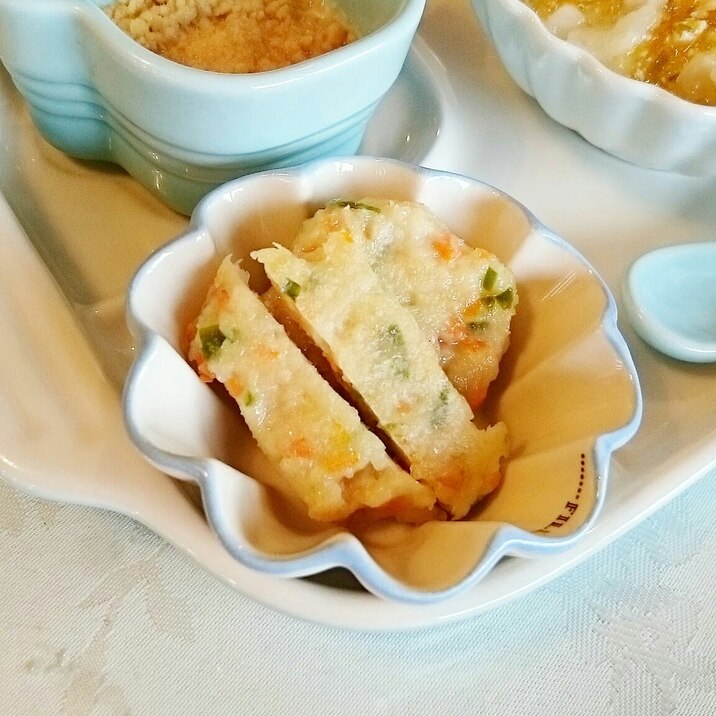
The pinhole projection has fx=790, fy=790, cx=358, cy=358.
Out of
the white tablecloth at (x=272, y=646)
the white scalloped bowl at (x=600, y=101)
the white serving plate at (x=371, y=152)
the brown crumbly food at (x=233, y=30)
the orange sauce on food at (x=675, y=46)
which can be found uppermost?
the orange sauce on food at (x=675, y=46)

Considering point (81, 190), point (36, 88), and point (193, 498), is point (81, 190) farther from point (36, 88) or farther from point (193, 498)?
point (193, 498)

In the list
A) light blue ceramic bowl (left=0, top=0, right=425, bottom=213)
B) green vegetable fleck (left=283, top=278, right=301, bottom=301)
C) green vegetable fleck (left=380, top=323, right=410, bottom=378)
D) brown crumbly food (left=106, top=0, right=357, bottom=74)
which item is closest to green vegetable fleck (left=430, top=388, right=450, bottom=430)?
green vegetable fleck (left=380, top=323, right=410, bottom=378)

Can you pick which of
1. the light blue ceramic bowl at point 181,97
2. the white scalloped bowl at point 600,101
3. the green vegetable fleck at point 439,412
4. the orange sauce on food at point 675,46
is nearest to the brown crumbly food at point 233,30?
the light blue ceramic bowl at point 181,97

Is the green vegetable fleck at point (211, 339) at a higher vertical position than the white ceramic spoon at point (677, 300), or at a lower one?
lower

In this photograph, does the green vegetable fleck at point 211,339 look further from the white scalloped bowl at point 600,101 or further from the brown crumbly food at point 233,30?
the white scalloped bowl at point 600,101

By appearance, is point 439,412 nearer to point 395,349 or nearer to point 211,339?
point 395,349

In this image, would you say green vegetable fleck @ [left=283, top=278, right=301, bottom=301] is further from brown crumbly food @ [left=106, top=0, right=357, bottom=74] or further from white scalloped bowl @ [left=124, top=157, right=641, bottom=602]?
brown crumbly food @ [left=106, top=0, right=357, bottom=74]
